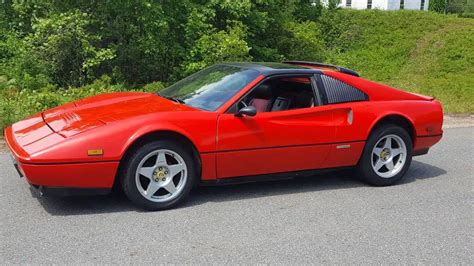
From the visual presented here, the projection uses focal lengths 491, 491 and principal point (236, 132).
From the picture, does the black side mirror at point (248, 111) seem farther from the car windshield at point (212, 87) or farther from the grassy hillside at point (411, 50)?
the grassy hillside at point (411, 50)

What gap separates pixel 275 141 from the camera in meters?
4.85

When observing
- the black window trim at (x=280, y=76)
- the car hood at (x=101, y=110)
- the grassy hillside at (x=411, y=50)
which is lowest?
the grassy hillside at (x=411, y=50)

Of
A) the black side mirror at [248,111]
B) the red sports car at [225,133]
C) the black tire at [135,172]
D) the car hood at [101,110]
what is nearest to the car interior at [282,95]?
the red sports car at [225,133]

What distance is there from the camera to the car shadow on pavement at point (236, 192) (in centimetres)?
447

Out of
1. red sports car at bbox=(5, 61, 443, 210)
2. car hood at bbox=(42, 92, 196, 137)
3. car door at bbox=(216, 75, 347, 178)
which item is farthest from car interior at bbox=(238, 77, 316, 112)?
car hood at bbox=(42, 92, 196, 137)

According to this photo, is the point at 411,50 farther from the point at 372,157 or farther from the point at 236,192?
the point at 236,192

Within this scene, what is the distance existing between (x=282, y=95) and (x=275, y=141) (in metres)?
0.79

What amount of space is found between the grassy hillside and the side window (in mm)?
10889

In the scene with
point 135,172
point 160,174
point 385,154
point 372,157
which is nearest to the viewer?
point 135,172

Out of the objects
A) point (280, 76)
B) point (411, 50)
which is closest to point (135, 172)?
point (280, 76)

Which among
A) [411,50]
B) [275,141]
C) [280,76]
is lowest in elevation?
[411,50]

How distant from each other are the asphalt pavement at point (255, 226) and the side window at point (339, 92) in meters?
0.99

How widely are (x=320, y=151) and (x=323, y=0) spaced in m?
28.0

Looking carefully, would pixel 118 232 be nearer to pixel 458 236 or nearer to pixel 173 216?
pixel 173 216
